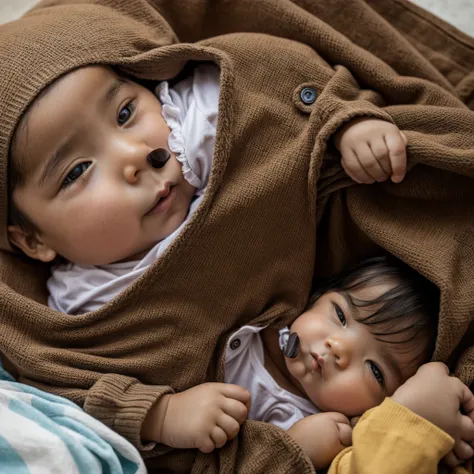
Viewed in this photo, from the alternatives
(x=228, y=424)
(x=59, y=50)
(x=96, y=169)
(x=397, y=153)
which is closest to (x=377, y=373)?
(x=228, y=424)

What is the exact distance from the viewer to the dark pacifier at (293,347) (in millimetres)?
1078

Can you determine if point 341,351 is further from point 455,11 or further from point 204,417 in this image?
point 455,11

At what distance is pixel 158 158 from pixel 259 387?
0.46 meters

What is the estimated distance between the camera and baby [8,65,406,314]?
3.29ft

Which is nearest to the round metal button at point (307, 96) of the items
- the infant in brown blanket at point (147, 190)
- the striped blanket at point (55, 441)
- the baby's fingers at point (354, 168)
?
the infant in brown blanket at point (147, 190)

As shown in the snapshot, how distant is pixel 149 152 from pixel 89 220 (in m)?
0.15

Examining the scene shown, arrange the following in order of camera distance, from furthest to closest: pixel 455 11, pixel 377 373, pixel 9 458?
pixel 455 11 < pixel 377 373 < pixel 9 458

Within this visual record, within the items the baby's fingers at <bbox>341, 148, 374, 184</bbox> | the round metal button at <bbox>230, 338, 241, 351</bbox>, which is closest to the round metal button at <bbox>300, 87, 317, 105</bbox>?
the baby's fingers at <bbox>341, 148, 374, 184</bbox>

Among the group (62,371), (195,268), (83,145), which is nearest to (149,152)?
(83,145)

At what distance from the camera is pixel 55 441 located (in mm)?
952

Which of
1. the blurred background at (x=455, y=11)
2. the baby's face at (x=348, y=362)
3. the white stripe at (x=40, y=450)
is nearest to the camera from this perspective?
the white stripe at (x=40, y=450)

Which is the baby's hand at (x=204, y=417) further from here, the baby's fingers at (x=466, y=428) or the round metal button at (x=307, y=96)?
the round metal button at (x=307, y=96)

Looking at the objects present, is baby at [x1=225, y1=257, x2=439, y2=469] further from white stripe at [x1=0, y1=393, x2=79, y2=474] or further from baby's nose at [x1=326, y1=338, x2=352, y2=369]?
white stripe at [x1=0, y1=393, x2=79, y2=474]

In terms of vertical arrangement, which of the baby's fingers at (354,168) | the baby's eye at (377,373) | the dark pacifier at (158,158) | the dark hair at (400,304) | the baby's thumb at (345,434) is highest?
the baby's fingers at (354,168)
